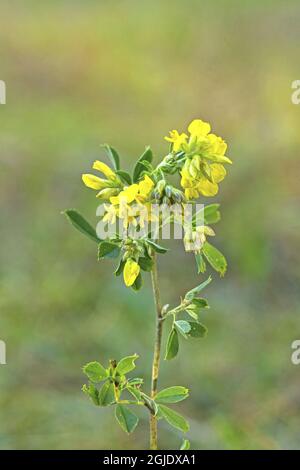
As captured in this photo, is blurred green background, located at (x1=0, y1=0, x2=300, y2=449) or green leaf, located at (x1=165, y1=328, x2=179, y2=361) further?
blurred green background, located at (x1=0, y1=0, x2=300, y2=449)

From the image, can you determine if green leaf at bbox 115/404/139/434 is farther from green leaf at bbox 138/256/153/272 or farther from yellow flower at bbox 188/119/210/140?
yellow flower at bbox 188/119/210/140

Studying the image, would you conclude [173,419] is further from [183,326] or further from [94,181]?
[94,181]

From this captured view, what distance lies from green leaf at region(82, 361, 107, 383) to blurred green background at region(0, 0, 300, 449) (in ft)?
2.21

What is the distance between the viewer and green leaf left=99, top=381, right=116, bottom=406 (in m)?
0.78

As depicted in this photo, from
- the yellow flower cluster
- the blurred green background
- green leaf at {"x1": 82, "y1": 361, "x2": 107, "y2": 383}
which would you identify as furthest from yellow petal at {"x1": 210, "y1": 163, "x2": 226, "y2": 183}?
the blurred green background

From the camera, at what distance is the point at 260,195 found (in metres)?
2.34

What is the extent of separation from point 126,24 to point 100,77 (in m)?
0.42

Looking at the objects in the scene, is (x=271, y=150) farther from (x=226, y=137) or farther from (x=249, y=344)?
(x=249, y=344)

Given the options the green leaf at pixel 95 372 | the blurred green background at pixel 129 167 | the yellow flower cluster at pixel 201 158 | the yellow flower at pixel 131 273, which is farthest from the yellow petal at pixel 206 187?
the blurred green background at pixel 129 167

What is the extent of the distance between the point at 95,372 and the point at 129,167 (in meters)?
1.66

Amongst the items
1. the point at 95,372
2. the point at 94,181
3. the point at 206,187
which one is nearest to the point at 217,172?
the point at 206,187

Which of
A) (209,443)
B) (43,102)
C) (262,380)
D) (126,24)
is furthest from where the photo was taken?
(126,24)
